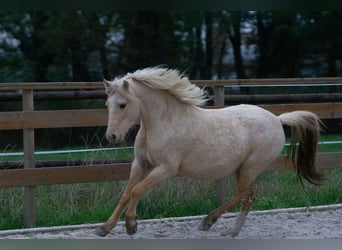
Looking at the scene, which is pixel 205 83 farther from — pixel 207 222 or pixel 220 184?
pixel 207 222

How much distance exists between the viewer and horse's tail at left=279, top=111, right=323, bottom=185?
5441mm

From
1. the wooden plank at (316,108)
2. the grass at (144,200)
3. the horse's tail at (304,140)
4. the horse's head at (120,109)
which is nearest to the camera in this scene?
the horse's head at (120,109)

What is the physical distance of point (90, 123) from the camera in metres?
5.37

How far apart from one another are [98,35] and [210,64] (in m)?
2.93

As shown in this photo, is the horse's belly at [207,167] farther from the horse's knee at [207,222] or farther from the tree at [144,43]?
the tree at [144,43]

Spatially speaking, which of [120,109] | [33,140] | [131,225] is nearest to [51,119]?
[33,140]

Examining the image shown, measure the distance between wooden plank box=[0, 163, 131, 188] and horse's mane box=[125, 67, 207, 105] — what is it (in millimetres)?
949

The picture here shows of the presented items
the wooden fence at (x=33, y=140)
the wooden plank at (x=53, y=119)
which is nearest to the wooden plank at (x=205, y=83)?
the wooden fence at (x=33, y=140)

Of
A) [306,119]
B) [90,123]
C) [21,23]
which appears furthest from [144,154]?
[21,23]

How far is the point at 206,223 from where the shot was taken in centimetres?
514

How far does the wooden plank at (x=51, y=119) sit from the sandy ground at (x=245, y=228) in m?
0.83

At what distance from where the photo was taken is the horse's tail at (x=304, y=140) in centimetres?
544

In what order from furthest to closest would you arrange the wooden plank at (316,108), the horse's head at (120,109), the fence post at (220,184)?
the wooden plank at (316,108) < the fence post at (220,184) < the horse's head at (120,109)

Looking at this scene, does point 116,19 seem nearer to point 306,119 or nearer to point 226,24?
point 226,24
